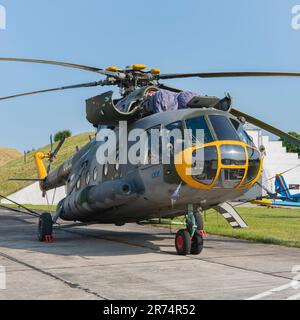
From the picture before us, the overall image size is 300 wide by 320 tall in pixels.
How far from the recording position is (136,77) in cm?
1261

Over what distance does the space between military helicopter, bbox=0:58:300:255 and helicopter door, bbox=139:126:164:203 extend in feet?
0.07

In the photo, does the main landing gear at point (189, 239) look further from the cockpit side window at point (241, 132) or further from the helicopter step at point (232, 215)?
the helicopter step at point (232, 215)

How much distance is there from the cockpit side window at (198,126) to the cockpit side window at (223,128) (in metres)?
0.16

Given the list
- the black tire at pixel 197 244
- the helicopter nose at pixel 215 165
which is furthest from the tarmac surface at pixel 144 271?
the helicopter nose at pixel 215 165

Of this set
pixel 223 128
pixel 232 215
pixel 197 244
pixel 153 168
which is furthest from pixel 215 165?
pixel 232 215

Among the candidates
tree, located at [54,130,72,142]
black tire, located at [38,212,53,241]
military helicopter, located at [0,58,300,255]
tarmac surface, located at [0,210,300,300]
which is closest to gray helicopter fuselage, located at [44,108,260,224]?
military helicopter, located at [0,58,300,255]

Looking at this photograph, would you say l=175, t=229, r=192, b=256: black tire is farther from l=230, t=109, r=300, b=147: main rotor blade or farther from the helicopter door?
l=230, t=109, r=300, b=147: main rotor blade

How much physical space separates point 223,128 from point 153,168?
1692 millimetres

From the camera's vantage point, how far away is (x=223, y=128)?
961cm

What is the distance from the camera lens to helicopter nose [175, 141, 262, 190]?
29.7 ft

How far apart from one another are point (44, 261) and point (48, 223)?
353 cm

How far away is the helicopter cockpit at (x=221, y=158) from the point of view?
357 inches
